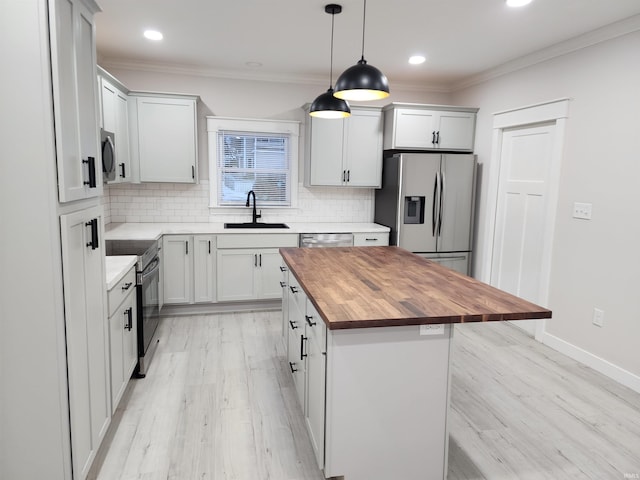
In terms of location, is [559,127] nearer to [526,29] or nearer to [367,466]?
[526,29]

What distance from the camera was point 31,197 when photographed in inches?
61.9

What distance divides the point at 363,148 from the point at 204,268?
220 centimetres

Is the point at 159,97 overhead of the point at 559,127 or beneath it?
overhead

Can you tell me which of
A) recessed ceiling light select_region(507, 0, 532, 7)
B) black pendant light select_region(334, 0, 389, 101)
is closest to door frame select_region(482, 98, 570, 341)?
recessed ceiling light select_region(507, 0, 532, 7)

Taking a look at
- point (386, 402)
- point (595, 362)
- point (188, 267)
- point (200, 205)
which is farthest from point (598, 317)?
point (200, 205)

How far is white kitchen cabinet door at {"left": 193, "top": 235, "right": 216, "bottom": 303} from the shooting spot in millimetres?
4344

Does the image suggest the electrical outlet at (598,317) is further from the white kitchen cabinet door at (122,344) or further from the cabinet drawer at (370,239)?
the white kitchen cabinet door at (122,344)

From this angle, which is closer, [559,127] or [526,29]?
[526,29]

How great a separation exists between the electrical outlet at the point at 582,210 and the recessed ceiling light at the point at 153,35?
147 inches

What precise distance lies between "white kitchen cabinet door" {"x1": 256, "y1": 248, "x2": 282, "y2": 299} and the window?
2.66ft

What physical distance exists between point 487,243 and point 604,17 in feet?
7.62

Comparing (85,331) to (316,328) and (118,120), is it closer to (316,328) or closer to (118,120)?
(316,328)

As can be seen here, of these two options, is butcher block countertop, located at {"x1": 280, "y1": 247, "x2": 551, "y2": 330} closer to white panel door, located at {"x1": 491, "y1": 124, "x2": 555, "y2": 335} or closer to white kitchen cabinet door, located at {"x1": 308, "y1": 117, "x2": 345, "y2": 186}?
white panel door, located at {"x1": 491, "y1": 124, "x2": 555, "y2": 335}

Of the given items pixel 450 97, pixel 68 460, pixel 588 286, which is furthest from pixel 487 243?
pixel 68 460
